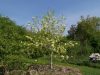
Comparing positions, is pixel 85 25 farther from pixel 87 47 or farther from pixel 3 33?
pixel 3 33

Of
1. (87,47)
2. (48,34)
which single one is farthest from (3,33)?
(87,47)

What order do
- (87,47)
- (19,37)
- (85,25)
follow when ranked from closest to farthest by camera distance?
(19,37) → (87,47) → (85,25)

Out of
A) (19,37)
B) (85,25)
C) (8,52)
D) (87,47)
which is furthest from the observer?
(85,25)

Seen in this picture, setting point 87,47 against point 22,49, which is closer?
point 22,49

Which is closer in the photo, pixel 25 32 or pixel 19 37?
pixel 19 37

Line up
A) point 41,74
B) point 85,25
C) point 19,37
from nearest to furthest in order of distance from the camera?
1. point 41,74
2. point 19,37
3. point 85,25

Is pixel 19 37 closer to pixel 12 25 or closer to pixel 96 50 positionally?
pixel 12 25

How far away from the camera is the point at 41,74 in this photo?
742 inches

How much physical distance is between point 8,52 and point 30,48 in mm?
1993

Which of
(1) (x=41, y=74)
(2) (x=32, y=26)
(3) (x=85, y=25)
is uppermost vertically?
(3) (x=85, y=25)

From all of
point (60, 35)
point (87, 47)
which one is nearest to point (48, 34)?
point (60, 35)

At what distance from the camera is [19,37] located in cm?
2286

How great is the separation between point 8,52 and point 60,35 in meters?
3.69

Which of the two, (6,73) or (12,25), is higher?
(12,25)
